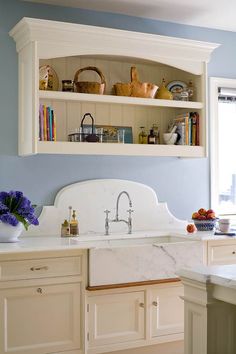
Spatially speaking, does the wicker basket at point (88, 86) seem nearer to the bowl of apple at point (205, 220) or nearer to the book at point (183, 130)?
the book at point (183, 130)

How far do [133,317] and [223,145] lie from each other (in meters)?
1.94

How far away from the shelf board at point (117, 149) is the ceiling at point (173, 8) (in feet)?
3.55

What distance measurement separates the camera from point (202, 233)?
4.16 metres

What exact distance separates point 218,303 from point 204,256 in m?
1.95

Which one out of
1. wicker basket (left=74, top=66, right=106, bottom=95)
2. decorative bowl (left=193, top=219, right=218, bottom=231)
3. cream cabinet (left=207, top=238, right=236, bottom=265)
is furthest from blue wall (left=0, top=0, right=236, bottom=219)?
cream cabinet (left=207, top=238, right=236, bottom=265)

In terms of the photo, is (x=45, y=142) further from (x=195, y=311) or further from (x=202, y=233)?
(x=195, y=311)

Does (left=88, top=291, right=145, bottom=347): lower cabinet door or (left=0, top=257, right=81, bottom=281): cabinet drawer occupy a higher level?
(left=0, top=257, right=81, bottom=281): cabinet drawer

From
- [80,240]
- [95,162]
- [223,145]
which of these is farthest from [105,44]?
[223,145]

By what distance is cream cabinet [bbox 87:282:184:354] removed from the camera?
357 centimetres

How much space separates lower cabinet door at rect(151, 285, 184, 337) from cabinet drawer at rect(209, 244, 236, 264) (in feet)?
1.22

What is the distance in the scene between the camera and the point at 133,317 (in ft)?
12.1

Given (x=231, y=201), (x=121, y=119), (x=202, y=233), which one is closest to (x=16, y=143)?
(x=121, y=119)

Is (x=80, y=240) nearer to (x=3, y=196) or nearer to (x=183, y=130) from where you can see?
(x=3, y=196)

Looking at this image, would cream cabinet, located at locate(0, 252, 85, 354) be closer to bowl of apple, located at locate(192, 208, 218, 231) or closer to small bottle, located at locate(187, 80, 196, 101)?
bowl of apple, located at locate(192, 208, 218, 231)
